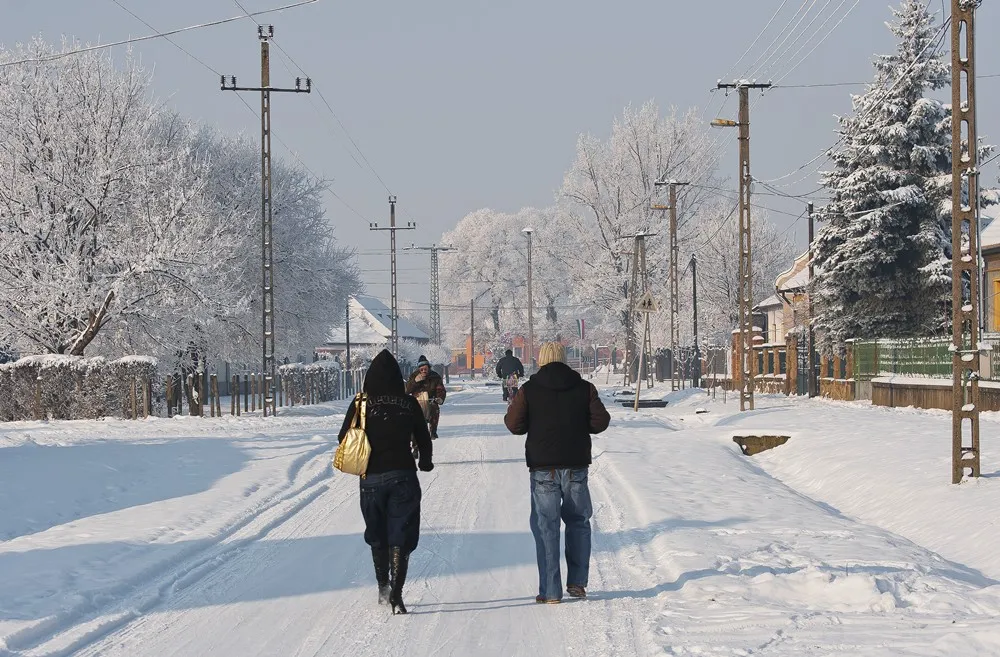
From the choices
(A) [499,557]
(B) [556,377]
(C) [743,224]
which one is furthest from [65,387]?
(B) [556,377]

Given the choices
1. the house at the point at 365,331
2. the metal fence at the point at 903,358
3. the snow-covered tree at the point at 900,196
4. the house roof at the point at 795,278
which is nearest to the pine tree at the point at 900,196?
the snow-covered tree at the point at 900,196

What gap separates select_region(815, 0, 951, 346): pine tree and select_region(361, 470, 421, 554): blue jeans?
1215 inches

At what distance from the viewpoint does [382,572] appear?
873cm

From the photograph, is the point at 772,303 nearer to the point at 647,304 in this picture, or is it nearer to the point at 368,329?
the point at 647,304

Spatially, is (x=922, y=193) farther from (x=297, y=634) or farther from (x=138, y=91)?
(x=297, y=634)

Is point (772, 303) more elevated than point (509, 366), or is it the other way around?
point (772, 303)

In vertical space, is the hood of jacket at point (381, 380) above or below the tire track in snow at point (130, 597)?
above

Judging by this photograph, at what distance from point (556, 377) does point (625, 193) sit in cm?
5905

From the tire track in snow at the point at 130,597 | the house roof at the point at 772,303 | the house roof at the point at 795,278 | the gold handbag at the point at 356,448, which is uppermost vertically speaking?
the house roof at the point at 795,278

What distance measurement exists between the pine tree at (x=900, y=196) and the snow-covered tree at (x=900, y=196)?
0.03 m

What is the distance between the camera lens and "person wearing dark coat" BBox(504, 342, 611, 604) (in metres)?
8.71

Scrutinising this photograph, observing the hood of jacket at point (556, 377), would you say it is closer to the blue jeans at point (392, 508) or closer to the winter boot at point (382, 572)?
the blue jeans at point (392, 508)

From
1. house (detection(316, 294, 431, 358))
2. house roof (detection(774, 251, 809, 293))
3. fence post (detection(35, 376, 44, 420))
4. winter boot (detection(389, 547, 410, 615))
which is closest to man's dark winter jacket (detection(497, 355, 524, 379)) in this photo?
fence post (detection(35, 376, 44, 420))

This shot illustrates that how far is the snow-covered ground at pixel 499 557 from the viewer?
25.0ft
